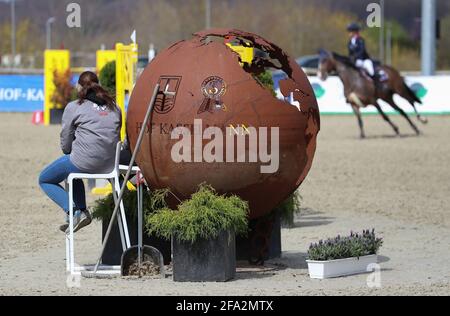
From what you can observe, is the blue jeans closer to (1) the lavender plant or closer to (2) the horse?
(1) the lavender plant

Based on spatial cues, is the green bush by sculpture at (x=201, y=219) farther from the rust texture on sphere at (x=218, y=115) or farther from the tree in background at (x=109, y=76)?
the tree in background at (x=109, y=76)

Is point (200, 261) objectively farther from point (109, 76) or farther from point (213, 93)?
→ point (109, 76)

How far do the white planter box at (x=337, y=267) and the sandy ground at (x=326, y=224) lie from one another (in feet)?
0.35

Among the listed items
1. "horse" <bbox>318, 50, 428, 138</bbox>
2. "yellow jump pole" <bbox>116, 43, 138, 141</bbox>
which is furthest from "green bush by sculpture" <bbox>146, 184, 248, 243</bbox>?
"horse" <bbox>318, 50, 428, 138</bbox>

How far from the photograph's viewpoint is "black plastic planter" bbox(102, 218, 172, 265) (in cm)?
982

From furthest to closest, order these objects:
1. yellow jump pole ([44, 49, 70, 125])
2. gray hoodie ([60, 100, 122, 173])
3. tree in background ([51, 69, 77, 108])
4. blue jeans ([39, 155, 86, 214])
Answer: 1. yellow jump pole ([44, 49, 70, 125])
2. tree in background ([51, 69, 77, 108])
3. blue jeans ([39, 155, 86, 214])
4. gray hoodie ([60, 100, 122, 173])

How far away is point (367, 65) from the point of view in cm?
2742

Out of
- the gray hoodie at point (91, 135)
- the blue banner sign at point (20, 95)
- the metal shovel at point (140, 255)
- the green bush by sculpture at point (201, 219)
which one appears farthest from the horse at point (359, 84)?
the green bush by sculpture at point (201, 219)

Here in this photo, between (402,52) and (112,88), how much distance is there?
192ft

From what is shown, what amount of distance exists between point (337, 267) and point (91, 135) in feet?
7.90

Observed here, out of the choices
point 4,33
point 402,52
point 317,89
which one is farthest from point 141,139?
point 402,52

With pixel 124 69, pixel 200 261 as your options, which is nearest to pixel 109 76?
pixel 124 69

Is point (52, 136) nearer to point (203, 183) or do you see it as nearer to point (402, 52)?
point (203, 183)

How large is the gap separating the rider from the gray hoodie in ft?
59.5
